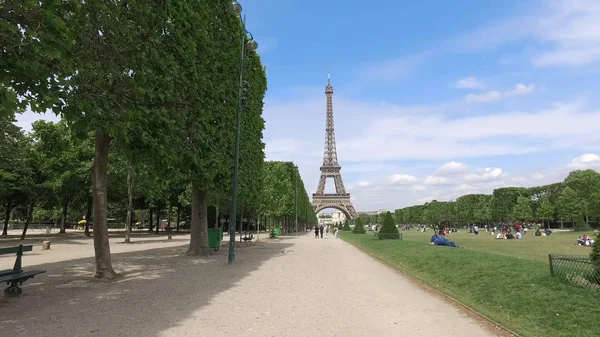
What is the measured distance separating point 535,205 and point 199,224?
9336 centimetres

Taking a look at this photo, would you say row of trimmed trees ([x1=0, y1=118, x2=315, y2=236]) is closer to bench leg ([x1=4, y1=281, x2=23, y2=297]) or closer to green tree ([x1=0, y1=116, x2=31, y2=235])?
green tree ([x1=0, y1=116, x2=31, y2=235])

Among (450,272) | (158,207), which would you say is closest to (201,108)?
(450,272)

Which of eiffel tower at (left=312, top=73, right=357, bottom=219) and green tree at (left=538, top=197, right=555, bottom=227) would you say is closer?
green tree at (left=538, top=197, right=555, bottom=227)

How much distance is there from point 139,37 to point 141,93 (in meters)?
2.39

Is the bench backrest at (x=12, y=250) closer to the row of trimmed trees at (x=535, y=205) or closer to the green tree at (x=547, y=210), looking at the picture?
the row of trimmed trees at (x=535, y=205)

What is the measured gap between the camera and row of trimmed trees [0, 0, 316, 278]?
20.9 feet

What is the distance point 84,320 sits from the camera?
23.8 ft

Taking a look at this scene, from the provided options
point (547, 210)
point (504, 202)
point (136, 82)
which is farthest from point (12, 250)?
point (504, 202)

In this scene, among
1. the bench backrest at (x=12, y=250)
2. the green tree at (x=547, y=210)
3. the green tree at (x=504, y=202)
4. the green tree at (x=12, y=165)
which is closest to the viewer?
the bench backrest at (x=12, y=250)

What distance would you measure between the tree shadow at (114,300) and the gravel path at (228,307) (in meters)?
0.02

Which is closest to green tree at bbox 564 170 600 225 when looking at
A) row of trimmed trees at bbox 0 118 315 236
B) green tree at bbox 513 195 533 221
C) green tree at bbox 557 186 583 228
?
green tree at bbox 557 186 583 228

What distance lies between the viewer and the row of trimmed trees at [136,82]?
251 inches

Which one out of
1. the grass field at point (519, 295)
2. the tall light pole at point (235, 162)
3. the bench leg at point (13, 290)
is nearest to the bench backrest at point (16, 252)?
the bench leg at point (13, 290)

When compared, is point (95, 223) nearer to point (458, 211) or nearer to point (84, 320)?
point (84, 320)
